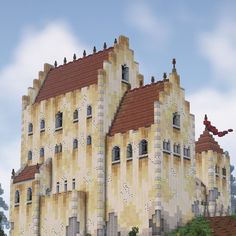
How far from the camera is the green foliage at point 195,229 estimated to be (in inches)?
1994

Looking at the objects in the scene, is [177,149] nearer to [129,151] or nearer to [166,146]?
[166,146]

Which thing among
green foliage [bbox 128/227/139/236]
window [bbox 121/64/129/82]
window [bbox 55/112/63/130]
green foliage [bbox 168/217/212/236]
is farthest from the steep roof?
green foliage [bbox 128/227/139/236]

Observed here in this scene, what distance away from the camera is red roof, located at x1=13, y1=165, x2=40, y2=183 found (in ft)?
216

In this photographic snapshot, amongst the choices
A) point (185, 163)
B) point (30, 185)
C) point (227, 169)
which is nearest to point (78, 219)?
point (30, 185)

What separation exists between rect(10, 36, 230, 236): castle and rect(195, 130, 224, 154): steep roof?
41.7ft

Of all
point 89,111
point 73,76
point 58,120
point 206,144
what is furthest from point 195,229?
point 206,144

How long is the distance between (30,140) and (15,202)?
6.68m

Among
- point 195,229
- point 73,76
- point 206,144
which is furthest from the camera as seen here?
point 206,144

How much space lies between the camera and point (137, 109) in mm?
62438

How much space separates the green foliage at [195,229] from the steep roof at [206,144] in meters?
17.5

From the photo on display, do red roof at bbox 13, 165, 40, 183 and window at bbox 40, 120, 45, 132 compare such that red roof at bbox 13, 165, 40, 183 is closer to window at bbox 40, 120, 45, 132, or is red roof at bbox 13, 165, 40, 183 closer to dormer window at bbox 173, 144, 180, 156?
window at bbox 40, 120, 45, 132

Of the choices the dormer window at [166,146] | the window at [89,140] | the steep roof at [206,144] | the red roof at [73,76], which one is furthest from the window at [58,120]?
the steep roof at [206,144]

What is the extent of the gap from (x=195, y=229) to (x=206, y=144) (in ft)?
89.1

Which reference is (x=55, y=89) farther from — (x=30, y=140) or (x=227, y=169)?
(x=227, y=169)
